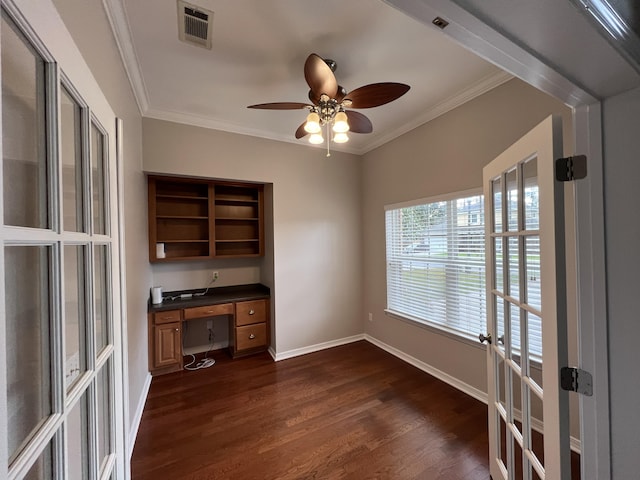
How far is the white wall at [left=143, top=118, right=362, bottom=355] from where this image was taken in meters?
2.93

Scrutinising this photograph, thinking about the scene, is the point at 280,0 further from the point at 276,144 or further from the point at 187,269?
the point at 187,269

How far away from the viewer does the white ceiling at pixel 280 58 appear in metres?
1.54

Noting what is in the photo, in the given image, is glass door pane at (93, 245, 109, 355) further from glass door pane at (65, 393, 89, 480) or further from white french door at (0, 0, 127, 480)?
glass door pane at (65, 393, 89, 480)

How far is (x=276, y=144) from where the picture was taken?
3.27 m

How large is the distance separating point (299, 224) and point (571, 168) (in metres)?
2.74

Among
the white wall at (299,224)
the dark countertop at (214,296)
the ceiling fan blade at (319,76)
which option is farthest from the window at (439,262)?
the dark countertop at (214,296)

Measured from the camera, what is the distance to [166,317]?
2.86 metres

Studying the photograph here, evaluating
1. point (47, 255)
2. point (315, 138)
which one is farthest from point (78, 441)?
point (315, 138)

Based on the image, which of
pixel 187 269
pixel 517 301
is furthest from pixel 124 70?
pixel 517 301

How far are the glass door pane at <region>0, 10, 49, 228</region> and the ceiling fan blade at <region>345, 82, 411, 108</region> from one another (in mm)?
1613

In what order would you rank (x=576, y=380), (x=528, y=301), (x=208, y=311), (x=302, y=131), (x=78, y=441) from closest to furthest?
(x=78, y=441), (x=576, y=380), (x=528, y=301), (x=302, y=131), (x=208, y=311)

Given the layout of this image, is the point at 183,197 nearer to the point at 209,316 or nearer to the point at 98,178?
the point at 209,316

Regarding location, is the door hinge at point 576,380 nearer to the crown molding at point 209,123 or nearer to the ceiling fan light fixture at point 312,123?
the ceiling fan light fixture at point 312,123

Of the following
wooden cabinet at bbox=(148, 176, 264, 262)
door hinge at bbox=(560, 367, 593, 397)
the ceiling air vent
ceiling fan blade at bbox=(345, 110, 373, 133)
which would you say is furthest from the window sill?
the ceiling air vent
